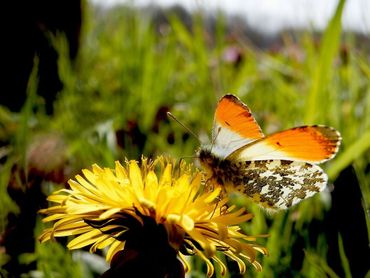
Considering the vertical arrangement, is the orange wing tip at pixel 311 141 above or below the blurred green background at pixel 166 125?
above

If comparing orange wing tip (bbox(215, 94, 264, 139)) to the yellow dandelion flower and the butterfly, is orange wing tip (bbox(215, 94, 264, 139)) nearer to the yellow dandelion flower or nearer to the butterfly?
the butterfly

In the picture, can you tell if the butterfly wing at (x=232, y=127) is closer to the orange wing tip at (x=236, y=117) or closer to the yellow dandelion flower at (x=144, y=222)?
the orange wing tip at (x=236, y=117)

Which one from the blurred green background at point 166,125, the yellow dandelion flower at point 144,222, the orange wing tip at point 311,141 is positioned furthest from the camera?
Result: the blurred green background at point 166,125

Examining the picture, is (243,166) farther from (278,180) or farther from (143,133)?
(143,133)

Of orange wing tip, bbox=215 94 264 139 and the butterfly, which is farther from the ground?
orange wing tip, bbox=215 94 264 139

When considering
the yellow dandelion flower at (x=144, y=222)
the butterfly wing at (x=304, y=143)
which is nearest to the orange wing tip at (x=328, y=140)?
the butterfly wing at (x=304, y=143)

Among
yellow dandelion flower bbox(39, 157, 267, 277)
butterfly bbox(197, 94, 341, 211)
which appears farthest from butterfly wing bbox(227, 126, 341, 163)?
yellow dandelion flower bbox(39, 157, 267, 277)

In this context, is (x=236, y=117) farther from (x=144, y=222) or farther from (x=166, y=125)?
(x=166, y=125)

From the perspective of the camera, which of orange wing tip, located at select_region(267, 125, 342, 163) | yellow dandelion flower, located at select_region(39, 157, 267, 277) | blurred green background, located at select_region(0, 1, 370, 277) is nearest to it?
yellow dandelion flower, located at select_region(39, 157, 267, 277)
